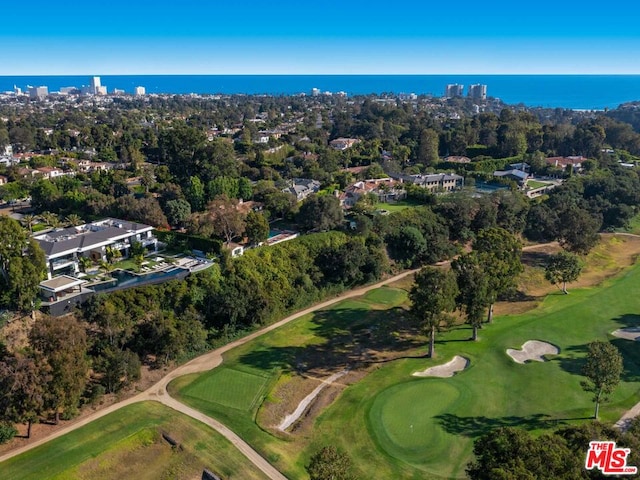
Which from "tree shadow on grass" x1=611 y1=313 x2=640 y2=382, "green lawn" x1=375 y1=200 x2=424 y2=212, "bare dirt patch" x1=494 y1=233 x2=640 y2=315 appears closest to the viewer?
"tree shadow on grass" x1=611 y1=313 x2=640 y2=382

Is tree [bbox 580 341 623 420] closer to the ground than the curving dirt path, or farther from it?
farther from it

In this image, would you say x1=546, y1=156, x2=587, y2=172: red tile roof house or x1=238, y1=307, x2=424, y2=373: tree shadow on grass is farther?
x1=546, y1=156, x2=587, y2=172: red tile roof house

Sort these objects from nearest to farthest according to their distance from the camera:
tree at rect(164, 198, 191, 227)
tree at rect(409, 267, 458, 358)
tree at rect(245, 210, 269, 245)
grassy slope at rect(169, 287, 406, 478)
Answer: grassy slope at rect(169, 287, 406, 478) < tree at rect(409, 267, 458, 358) < tree at rect(245, 210, 269, 245) < tree at rect(164, 198, 191, 227)

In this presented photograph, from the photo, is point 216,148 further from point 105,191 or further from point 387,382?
point 387,382

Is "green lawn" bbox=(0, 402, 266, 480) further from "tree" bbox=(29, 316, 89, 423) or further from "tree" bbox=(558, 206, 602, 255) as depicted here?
"tree" bbox=(558, 206, 602, 255)

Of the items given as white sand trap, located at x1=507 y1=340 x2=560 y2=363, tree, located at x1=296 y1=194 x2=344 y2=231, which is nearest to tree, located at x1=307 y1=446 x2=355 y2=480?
white sand trap, located at x1=507 y1=340 x2=560 y2=363

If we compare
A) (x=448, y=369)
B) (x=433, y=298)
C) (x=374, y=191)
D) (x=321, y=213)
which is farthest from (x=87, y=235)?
(x=374, y=191)

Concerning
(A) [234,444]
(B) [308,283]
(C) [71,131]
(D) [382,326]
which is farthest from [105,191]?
(C) [71,131]

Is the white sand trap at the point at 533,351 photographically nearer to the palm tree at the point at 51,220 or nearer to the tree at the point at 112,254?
the tree at the point at 112,254
